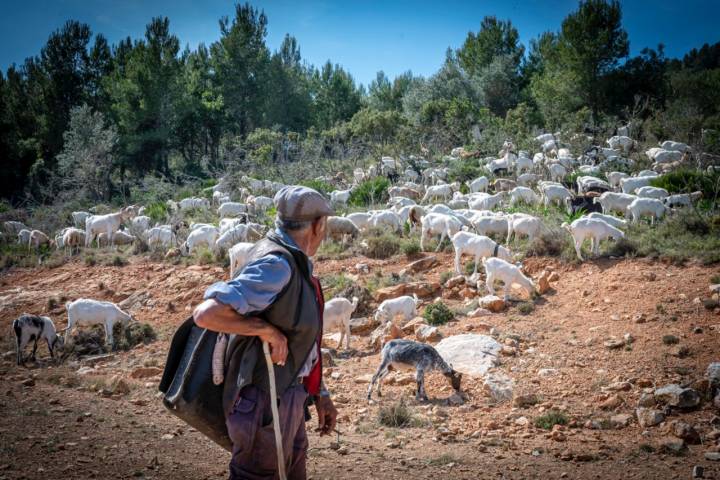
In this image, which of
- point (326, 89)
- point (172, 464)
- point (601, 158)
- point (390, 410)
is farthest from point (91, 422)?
point (326, 89)

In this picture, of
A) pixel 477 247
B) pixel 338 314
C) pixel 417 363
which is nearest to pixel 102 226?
pixel 338 314

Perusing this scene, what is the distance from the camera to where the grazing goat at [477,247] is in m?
12.8

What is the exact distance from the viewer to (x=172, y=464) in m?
5.16

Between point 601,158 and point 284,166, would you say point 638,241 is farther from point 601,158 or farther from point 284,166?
point 284,166

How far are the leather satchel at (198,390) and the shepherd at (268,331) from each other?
81 mm

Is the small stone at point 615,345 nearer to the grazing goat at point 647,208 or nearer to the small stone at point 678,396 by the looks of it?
the small stone at point 678,396

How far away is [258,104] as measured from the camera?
44.6 metres

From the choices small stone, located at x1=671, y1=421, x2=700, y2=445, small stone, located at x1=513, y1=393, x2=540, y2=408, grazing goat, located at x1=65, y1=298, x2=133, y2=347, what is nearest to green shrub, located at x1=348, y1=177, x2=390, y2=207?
grazing goat, located at x1=65, y1=298, x2=133, y2=347

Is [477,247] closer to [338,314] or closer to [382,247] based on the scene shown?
[382,247]

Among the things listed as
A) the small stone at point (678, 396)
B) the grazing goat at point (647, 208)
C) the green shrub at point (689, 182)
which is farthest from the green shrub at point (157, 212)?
the small stone at point (678, 396)

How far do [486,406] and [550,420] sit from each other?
91cm

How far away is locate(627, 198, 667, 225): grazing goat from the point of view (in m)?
14.4

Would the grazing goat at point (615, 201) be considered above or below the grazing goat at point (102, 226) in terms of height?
below

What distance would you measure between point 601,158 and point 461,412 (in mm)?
18885
